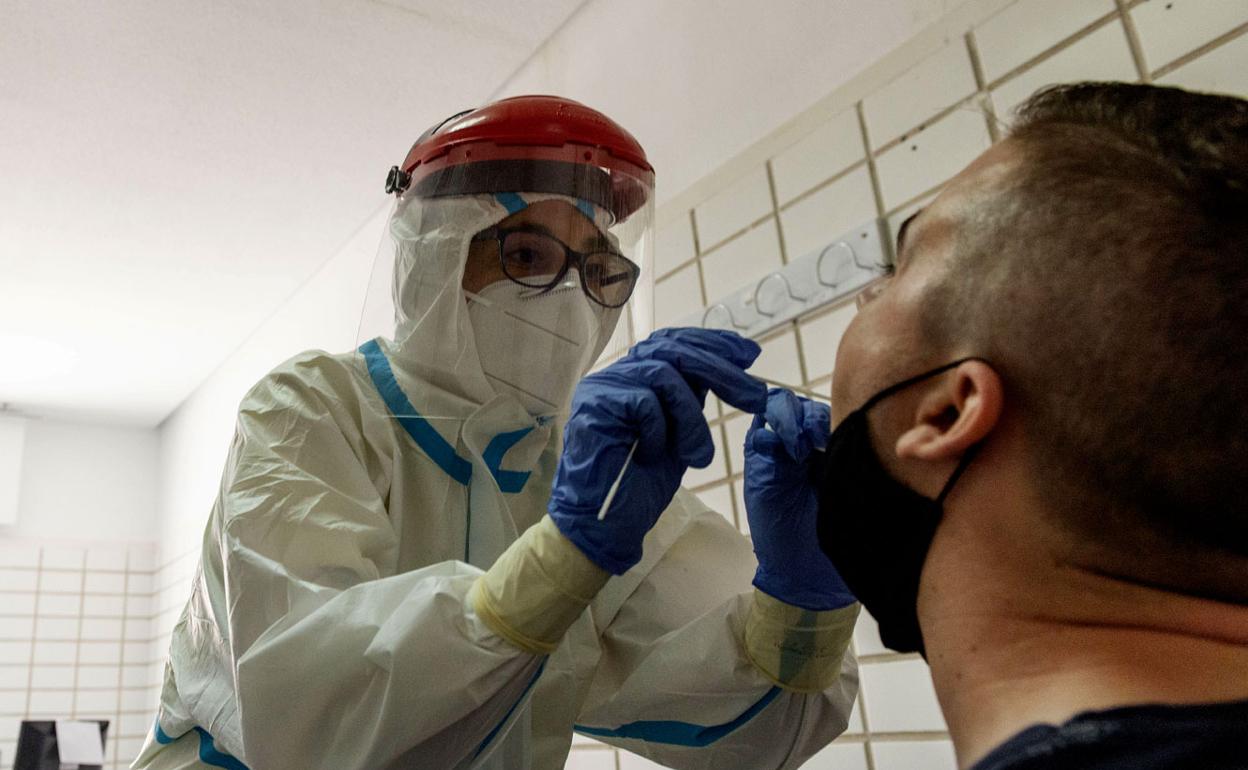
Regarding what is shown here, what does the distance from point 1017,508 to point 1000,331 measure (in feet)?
0.45

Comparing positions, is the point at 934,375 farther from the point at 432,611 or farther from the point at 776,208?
the point at 776,208

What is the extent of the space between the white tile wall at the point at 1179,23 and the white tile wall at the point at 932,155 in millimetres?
241

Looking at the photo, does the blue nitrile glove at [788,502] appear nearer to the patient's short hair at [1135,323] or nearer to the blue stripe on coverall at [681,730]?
the blue stripe on coverall at [681,730]

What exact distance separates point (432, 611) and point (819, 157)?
3.68 feet

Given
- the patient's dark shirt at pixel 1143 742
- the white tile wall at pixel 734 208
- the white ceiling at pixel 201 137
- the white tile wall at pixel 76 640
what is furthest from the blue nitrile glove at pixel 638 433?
the white tile wall at pixel 76 640

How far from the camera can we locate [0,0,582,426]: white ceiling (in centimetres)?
249

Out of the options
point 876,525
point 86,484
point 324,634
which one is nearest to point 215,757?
point 324,634

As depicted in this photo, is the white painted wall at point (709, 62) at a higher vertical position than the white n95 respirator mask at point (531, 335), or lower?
higher

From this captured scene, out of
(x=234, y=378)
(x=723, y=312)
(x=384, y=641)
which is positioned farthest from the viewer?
(x=234, y=378)

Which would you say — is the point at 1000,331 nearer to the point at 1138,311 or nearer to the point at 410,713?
the point at 1138,311

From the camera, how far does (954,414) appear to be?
811 millimetres

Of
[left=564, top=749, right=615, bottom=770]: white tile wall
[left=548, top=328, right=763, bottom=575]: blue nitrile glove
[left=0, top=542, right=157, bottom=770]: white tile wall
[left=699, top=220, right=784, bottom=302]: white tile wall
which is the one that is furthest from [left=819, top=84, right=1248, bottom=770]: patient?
[left=0, top=542, right=157, bottom=770]: white tile wall

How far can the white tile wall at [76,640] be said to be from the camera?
4508 millimetres

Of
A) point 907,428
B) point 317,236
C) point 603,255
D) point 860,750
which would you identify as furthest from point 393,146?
point 907,428
